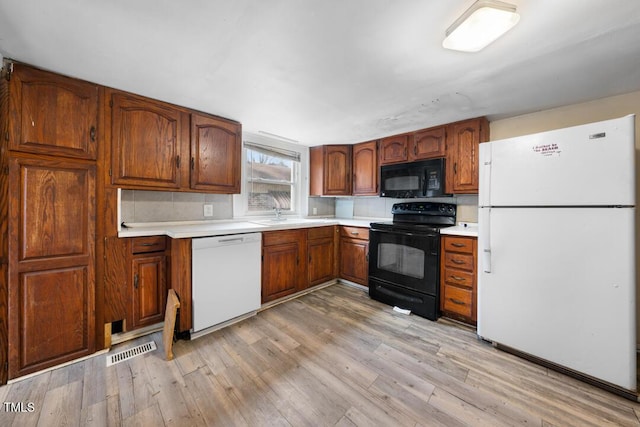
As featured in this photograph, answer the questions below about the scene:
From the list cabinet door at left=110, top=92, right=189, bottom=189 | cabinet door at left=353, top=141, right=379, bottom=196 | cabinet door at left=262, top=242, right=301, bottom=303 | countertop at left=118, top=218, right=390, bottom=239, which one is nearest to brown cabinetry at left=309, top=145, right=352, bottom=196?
cabinet door at left=353, top=141, right=379, bottom=196

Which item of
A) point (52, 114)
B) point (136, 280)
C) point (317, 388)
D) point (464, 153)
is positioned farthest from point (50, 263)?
point (464, 153)

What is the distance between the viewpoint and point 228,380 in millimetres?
1521

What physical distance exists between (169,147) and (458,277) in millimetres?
2993

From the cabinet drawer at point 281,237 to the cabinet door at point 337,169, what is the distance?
102 cm

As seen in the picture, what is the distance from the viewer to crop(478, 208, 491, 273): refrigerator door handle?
6.25 ft

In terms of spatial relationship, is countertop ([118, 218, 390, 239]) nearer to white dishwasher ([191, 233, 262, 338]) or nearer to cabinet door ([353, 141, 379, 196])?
white dishwasher ([191, 233, 262, 338])

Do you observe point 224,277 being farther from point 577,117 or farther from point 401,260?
point 577,117

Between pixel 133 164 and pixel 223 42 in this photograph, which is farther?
pixel 133 164

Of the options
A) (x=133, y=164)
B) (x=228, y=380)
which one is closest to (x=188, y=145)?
(x=133, y=164)

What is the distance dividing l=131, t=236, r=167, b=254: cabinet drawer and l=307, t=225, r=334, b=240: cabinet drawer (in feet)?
5.04

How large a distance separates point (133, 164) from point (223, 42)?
130 cm

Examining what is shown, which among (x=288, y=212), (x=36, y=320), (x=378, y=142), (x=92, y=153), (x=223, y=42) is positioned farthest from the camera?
(x=288, y=212)

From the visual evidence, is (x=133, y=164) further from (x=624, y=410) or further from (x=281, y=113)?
(x=624, y=410)

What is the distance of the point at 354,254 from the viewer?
3.15m
